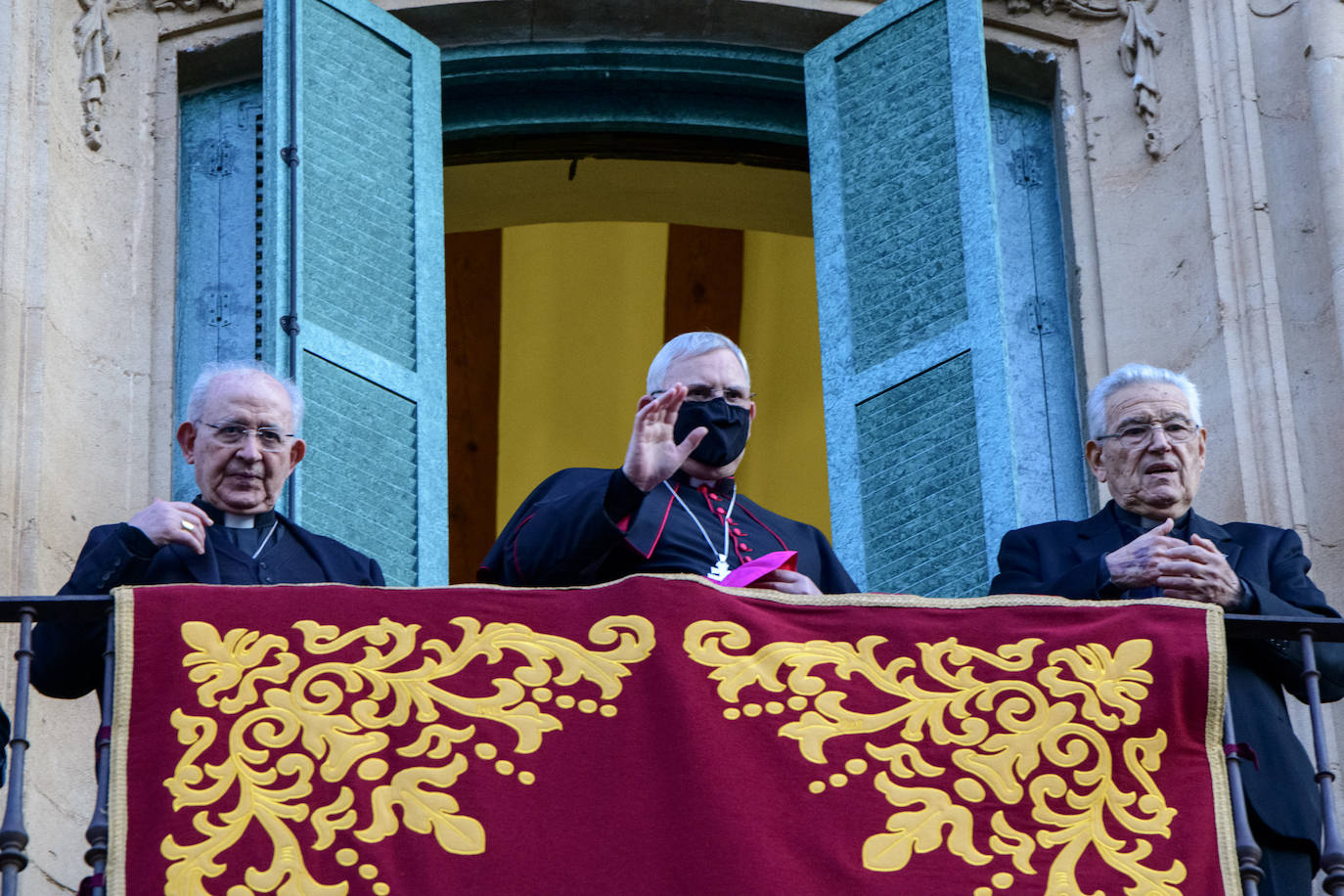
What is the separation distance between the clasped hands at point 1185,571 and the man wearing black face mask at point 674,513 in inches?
26.0

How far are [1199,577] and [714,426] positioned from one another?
1.08 meters

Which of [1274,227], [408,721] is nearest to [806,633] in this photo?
[408,721]

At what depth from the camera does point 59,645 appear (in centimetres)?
531

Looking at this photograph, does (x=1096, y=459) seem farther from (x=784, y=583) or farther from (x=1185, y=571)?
(x=784, y=583)

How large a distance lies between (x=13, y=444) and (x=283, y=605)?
1991mm

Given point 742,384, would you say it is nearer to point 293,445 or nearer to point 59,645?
point 293,445

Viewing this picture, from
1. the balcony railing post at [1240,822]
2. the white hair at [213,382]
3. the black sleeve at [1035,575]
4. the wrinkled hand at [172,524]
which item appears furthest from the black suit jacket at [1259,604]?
the wrinkled hand at [172,524]

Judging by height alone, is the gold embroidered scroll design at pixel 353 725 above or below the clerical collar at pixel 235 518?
below

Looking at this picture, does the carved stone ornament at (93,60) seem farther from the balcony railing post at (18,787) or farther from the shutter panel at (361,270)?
the balcony railing post at (18,787)

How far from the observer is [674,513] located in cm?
586

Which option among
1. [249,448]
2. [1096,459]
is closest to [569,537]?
[249,448]

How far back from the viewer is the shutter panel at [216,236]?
7.60 meters

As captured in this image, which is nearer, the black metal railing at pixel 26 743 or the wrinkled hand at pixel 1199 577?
the black metal railing at pixel 26 743

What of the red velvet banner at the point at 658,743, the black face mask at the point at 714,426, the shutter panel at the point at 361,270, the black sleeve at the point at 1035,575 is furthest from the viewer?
the shutter panel at the point at 361,270
